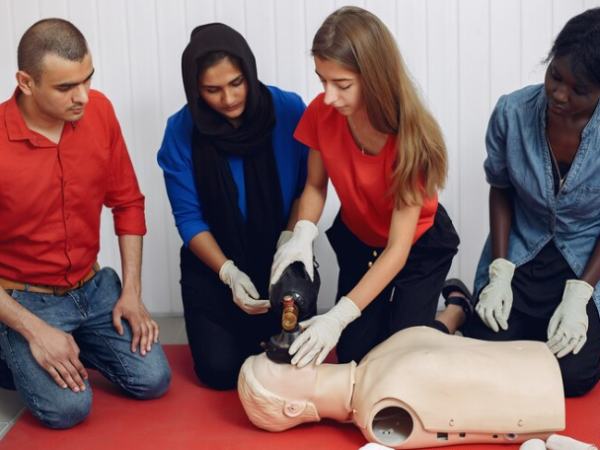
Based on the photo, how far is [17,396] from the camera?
2.60m

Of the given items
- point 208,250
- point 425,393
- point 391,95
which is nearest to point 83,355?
point 208,250

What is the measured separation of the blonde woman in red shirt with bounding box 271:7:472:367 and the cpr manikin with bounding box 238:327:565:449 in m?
0.10

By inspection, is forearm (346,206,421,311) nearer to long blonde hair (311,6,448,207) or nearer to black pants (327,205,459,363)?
long blonde hair (311,6,448,207)

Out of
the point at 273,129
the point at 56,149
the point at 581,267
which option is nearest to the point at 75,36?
the point at 56,149

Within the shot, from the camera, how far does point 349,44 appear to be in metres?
2.16

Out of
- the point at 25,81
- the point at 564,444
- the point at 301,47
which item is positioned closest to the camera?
the point at 564,444

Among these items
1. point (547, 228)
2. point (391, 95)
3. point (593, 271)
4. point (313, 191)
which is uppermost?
point (391, 95)

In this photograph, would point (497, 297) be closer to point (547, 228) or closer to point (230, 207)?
point (547, 228)

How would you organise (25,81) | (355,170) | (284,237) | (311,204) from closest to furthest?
(25,81)
(355,170)
(311,204)
(284,237)

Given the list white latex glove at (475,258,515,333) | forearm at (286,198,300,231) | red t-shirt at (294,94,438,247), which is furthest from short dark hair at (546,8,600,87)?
forearm at (286,198,300,231)

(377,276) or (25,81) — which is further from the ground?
(25,81)

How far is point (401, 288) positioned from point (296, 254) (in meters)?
0.40

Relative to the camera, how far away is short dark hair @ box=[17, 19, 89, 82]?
225 cm

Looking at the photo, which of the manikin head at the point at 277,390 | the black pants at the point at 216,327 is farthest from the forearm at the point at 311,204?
the manikin head at the point at 277,390
